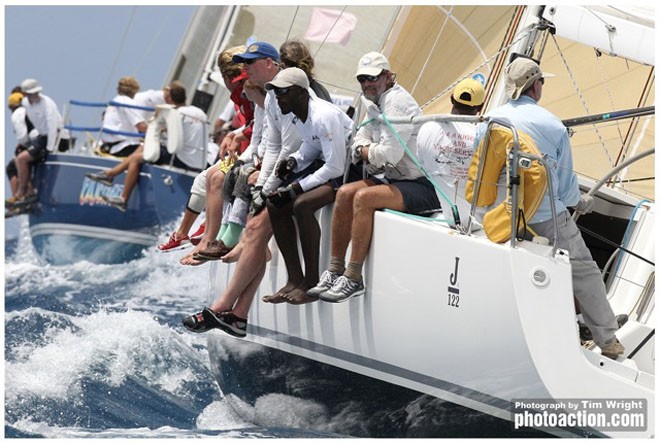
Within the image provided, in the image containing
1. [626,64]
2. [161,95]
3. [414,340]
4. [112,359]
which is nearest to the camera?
[414,340]

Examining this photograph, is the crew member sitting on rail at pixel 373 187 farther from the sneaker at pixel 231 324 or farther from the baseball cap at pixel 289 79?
the sneaker at pixel 231 324

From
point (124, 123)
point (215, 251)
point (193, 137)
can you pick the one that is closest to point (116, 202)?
point (124, 123)

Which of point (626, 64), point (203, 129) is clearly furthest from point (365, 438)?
point (203, 129)

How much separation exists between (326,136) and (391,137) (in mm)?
323

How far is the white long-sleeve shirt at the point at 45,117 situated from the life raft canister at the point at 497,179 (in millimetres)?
8203

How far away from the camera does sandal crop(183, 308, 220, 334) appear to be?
5.23m

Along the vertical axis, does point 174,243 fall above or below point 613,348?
below

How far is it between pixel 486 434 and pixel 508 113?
1.32 metres

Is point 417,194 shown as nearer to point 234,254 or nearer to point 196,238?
point 234,254

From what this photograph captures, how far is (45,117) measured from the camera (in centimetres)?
1205

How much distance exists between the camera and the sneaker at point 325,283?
4926 mm

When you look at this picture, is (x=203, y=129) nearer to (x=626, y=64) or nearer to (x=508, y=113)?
(x=626, y=64)

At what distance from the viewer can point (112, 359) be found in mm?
6527

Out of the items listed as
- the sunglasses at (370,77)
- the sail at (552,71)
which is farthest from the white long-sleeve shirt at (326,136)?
the sail at (552,71)
